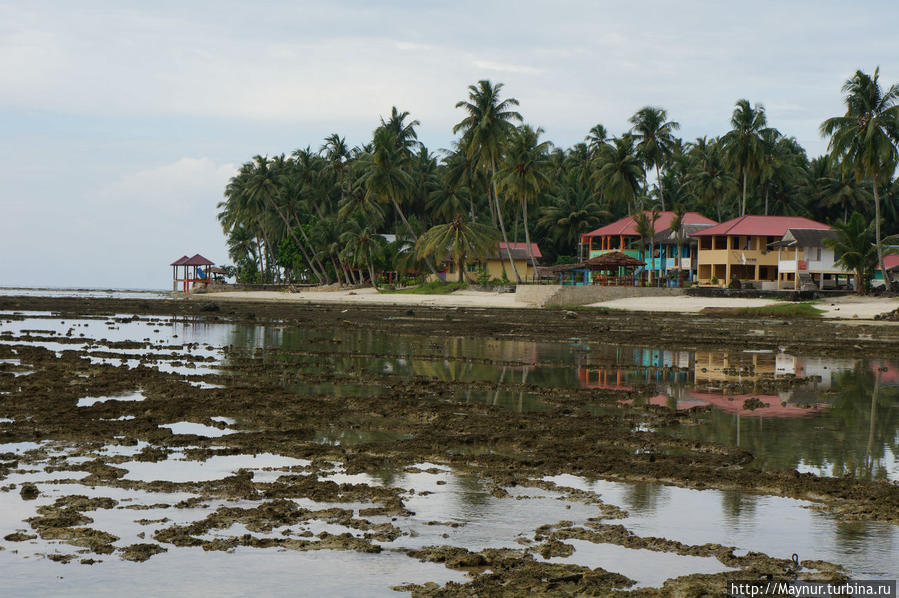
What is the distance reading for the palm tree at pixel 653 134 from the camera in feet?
291

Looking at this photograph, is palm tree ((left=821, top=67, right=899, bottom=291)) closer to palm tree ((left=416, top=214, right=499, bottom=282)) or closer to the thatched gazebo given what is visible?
the thatched gazebo

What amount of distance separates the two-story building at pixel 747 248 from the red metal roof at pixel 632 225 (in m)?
8.56

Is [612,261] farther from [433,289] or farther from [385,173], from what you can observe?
[385,173]

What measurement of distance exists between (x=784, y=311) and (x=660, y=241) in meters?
32.2

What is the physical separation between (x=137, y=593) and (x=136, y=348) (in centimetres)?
2244

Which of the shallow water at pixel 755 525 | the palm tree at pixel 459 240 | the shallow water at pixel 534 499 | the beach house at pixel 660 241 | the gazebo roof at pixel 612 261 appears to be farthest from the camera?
the beach house at pixel 660 241

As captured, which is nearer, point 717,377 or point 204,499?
point 204,499

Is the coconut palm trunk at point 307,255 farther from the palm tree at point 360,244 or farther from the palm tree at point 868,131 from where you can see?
the palm tree at point 868,131

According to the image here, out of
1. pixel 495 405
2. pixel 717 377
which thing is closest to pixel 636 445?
pixel 495 405

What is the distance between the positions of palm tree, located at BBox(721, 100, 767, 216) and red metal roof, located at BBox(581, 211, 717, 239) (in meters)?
5.87

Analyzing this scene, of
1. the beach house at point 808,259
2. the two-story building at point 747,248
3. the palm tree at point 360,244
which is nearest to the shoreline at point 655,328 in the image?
the beach house at point 808,259

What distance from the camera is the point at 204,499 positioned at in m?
9.45

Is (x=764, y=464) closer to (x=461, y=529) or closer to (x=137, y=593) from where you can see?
(x=461, y=529)

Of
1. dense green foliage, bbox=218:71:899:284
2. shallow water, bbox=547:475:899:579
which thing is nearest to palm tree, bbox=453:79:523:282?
dense green foliage, bbox=218:71:899:284
